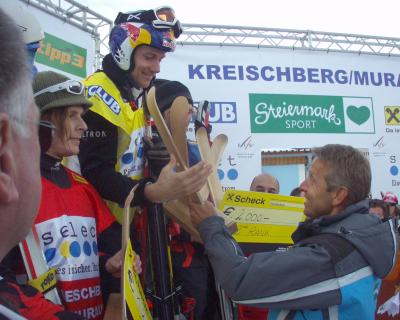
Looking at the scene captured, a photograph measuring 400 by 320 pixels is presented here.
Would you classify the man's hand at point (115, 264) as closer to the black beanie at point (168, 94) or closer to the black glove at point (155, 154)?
the black glove at point (155, 154)

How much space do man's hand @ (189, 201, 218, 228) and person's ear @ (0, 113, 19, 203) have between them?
3.66 feet

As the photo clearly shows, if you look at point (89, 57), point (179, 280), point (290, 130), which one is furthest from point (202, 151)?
point (290, 130)

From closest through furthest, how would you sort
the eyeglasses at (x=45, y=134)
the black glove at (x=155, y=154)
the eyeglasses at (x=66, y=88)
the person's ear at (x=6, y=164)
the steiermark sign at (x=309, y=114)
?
the person's ear at (x=6, y=164), the eyeglasses at (x=45, y=134), the eyeglasses at (x=66, y=88), the black glove at (x=155, y=154), the steiermark sign at (x=309, y=114)

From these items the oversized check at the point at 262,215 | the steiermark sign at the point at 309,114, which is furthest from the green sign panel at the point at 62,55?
the oversized check at the point at 262,215

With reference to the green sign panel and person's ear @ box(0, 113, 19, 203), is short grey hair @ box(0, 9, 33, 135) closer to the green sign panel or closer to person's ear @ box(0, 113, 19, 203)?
person's ear @ box(0, 113, 19, 203)

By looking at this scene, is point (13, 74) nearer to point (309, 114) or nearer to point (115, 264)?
point (115, 264)

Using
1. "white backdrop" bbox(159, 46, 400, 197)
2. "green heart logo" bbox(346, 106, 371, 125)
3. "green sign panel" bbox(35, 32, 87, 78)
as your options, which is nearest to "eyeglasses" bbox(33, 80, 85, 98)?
"green sign panel" bbox(35, 32, 87, 78)

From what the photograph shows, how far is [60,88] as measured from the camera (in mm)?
1614

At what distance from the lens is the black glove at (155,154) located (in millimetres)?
1837

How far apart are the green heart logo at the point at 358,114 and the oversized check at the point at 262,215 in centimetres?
448

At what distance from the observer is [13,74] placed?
0.58 m

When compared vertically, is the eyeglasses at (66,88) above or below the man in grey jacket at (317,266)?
above

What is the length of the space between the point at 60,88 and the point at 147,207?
523 mm

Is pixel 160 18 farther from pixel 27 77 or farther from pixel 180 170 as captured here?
pixel 27 77
